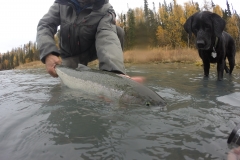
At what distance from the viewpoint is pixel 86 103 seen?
2.49 meters

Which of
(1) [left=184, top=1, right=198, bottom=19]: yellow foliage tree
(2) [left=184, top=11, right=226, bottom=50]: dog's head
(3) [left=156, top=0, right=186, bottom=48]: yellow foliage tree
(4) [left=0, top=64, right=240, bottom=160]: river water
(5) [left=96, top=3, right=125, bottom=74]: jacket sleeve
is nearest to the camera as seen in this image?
(4) [left=0, top=64, right=240, bottom=160]: river water

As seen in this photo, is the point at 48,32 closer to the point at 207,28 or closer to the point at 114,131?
the point at 114,131

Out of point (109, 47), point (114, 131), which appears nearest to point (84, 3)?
point (109, 47)

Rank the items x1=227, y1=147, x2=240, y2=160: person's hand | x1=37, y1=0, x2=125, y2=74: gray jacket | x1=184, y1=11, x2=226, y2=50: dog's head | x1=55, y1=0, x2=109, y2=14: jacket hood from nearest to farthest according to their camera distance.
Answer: x1=227, y1=147, x2=240, y2=160: person's hand, x1=37, y1=0, x2=125, y2=74: gray jacket, x1=55, y1=0, x2=109, y2=14: jacket hood, x1=184, y1=11, x2=226, y2=50: dog's head

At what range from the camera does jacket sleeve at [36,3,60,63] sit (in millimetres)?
3156

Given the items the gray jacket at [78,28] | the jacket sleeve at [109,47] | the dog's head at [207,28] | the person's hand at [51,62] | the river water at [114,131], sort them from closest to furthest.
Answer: the river water at [114,131]
the jacket sleeve at [109,47]
the person's hand at [51,62]
the gray jacket at [78,28]
the dog's head at [207,28]

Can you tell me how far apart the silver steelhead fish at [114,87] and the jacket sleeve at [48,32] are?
0.55 metres

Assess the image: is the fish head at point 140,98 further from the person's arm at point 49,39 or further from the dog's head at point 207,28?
the dog's head at point 207,28

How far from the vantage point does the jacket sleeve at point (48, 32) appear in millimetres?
3156

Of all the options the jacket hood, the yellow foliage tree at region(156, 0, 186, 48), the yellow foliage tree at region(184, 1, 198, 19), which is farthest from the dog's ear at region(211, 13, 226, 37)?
the yellow foliage tree at region(184, 1, 198, 19)

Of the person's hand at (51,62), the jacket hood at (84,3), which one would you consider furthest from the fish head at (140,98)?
the jacket hood at (84,3)

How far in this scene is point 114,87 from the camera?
2244 millimetres

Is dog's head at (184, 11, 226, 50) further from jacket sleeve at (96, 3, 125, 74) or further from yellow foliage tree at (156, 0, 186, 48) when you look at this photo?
yellow foliage tree at (156, 0, 186, 48)

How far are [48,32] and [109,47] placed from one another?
1.12 metres
